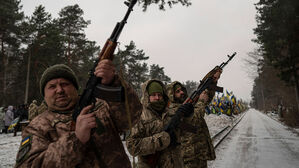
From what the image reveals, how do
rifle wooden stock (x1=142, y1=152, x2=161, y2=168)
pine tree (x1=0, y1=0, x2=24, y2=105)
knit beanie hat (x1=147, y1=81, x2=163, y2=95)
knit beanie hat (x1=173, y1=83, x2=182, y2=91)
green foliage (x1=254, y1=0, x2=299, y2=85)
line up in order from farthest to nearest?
pine tree (x1=0, y1=0, x2=24, y2=105) → green foliage (x1=254, y1=0, x2=299, y2=85) → knit beanie hat (x1=173, y1=83, x2=182, y2=91) → knit beanie hat (x1=147, y1=81, x2=163, y2=95) → rifle wooden stock (x1=142, y1=152, x2=161, y2=168)

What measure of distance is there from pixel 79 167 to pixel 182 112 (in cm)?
184

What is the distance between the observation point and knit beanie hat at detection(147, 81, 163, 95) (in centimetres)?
291

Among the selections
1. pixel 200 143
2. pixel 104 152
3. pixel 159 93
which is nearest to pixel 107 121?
pixel 104 152

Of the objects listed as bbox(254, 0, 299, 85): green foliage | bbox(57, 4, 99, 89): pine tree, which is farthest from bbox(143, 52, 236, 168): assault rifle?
bbox(57, 4, 99, 89): pine tree

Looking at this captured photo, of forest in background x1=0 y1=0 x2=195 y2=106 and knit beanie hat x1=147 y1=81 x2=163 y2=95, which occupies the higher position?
forest in background x1=0 y1=0 x2=195 y2=106

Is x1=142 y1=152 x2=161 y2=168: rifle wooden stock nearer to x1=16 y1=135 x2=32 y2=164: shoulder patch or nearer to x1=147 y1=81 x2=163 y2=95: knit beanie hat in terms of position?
x1=147 y1=81 x2=163 y2=95: knit beanie hat

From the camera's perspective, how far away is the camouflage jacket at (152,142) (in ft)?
8.16

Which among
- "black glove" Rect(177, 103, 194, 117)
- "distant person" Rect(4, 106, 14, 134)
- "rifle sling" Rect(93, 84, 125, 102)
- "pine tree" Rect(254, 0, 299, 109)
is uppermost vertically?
"pine tree" Rect(254, 0, 299, 109)

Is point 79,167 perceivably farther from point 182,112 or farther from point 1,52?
point 1,52

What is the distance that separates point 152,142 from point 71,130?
1.26 m

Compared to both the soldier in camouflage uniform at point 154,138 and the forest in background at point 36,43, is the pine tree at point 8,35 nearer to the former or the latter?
the forest in background at point 36,43

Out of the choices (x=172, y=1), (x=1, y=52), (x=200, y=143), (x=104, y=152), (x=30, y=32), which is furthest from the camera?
(x=1, y=52)

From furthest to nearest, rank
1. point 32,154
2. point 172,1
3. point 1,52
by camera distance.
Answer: point 1,52
point 172,1
point 32,154

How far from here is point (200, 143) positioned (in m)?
3.52
